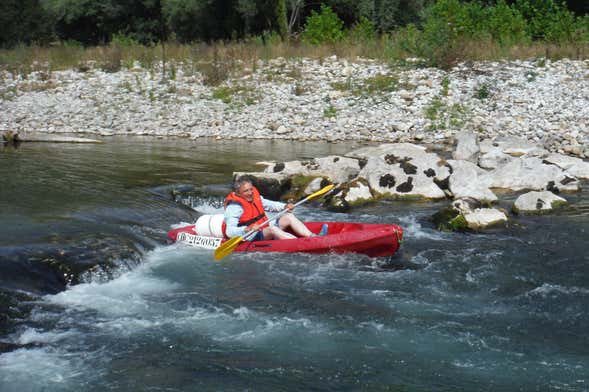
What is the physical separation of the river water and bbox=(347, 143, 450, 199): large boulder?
82 cm

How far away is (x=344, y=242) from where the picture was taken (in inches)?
304

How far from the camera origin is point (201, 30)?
31422mm

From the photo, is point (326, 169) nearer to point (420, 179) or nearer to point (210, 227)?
point (420, 179)

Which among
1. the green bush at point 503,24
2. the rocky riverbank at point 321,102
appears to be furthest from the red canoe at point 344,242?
the green bush at point 503,24

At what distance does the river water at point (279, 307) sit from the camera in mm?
4906

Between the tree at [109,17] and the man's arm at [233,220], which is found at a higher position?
the tree at [109,17]

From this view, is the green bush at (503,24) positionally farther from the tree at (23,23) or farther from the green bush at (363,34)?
the tree at (23,23)

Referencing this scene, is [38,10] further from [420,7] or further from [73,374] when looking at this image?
[73,374]

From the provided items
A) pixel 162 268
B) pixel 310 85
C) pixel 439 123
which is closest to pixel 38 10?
pixel 310 85

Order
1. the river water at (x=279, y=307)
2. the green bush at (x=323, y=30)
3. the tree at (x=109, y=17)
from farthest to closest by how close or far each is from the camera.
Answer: the tree at (x=109, y=17) → the green bush at (x=323, y=30) → the river water at (x=279, y=307)

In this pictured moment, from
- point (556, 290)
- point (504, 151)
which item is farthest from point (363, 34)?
point (556, 290)

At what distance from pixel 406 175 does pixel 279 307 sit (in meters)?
5.24

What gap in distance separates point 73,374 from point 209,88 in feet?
52.2

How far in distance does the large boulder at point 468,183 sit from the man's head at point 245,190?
134 inches
